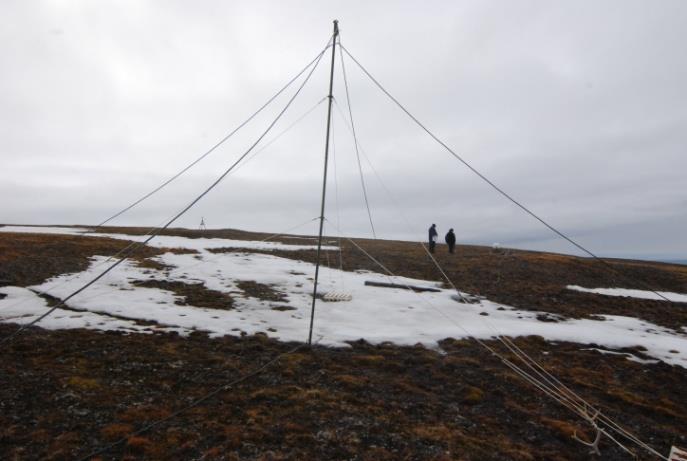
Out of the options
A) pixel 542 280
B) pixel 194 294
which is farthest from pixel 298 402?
pixel 542 280

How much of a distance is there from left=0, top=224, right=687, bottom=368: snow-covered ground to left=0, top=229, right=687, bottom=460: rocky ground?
1.00m

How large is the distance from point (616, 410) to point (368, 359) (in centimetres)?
578

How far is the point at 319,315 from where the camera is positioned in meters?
15.1

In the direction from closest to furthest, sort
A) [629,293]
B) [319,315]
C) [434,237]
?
[319,315] → [629,293] → [434,237]

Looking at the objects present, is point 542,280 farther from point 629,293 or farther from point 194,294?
point 194,294

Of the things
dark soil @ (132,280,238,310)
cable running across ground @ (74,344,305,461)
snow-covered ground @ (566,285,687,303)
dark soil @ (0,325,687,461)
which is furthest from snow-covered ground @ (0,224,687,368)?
snow-covered ground @ (566,285,687,303)

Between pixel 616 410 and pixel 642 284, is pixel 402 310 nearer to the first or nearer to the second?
pixel 616 410

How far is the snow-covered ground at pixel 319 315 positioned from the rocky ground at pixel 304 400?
39.2 inches

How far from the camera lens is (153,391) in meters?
7.84

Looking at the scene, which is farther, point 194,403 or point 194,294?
point 194,294

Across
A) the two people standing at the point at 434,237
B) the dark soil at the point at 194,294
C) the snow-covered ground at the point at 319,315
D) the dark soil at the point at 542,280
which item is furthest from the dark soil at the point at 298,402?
the two people standing at the point at 434,237

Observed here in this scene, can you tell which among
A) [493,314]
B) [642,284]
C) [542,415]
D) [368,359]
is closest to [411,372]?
[368,359]

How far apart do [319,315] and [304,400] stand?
285 inches

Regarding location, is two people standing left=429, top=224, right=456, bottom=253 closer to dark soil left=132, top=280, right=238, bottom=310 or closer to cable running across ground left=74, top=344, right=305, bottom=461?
dark soil left=132, top=280, right=238, bottom=310
